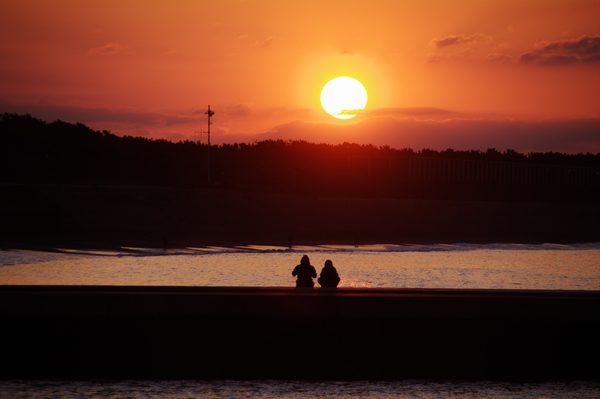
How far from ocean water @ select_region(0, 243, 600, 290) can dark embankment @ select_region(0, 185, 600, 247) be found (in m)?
9.46

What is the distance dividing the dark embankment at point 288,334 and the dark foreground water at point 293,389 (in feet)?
0.51

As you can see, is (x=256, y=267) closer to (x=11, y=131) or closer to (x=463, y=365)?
(x=463, y=365)

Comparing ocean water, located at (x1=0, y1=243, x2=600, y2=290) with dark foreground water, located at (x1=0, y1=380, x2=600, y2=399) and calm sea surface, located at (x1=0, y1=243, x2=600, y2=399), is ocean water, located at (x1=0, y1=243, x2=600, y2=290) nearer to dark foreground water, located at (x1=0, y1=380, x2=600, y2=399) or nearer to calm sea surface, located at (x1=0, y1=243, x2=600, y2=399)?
calm sea surface, located at (x1=0, y1=243, x2=600, y2=399)

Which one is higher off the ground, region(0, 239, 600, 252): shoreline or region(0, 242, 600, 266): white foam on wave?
region(0, 239, 600, 252): shoreline

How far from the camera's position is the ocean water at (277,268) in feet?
156

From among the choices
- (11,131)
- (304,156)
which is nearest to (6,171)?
(11,131)

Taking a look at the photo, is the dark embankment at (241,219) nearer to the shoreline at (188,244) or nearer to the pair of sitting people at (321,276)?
the shoreline at (188,244)

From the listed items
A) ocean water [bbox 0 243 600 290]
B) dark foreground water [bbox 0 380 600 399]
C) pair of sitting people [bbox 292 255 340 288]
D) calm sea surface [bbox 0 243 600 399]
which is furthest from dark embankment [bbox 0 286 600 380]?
ocean water [bbox 0 243 600 290]

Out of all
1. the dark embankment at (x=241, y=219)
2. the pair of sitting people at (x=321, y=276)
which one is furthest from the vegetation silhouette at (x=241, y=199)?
the pair of sitting people at (x=321, y=276)

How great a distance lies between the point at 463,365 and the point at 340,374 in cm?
195

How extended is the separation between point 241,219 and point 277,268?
41.2 meters

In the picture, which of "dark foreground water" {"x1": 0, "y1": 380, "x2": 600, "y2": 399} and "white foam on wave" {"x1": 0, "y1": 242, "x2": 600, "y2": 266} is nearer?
"dark foreground water" {"x1": 0, "y1": 380, "x2": 600, "y2": 399}

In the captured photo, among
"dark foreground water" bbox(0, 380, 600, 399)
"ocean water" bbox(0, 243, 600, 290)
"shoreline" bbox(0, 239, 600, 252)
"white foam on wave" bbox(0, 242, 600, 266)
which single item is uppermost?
"shoreline" bbox(0, 239, 600, 252)

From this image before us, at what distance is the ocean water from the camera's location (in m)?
47.6
